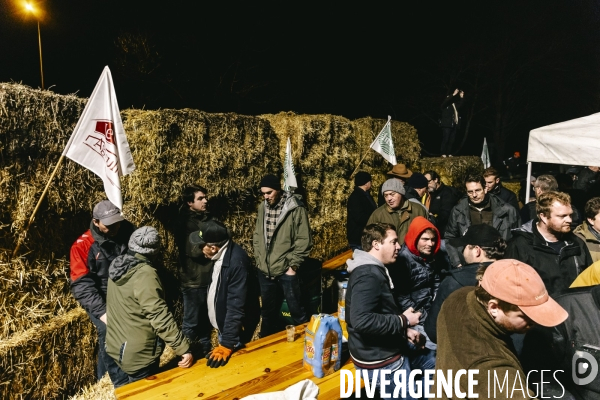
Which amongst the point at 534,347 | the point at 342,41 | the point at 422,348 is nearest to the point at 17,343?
the point at 422,348

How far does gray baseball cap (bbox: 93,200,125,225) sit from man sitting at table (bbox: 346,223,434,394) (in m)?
2.35

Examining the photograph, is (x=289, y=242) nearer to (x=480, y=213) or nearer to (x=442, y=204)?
(x=480, y=213)

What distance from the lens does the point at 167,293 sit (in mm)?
5109

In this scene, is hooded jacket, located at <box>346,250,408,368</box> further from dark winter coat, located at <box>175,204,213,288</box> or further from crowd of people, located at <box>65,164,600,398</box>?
dark winter coat, located at <box>175,204,213,288</box>

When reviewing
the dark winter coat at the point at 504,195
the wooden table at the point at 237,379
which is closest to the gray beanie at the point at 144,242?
the wooden table at the point at 237,379

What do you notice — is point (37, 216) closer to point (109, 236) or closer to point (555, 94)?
point (109, 236)

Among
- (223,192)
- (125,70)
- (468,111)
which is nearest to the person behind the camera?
(223,192)

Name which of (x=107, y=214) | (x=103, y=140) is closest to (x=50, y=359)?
(x=107, y=214)

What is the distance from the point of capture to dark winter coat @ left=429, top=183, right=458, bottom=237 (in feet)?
23.7

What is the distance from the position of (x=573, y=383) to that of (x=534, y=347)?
263 mm

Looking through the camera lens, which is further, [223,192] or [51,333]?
[223,192]

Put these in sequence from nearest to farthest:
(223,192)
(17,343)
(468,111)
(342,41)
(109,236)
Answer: (17,343), (109,236), (223,192), (342,41), (468,111)

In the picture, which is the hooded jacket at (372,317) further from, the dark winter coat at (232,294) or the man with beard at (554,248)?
the man with beard at (554,248)

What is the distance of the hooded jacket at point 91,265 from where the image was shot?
3.84 m
